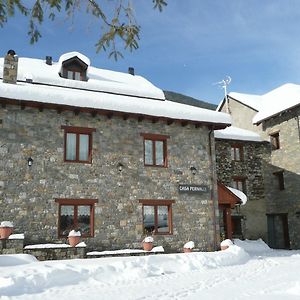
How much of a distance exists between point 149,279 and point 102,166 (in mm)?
5736

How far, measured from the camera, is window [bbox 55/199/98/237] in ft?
45.8

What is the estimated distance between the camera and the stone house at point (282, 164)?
2142 centimetres

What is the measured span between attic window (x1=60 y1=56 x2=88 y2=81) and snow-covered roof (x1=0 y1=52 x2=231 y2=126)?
0.70 ft

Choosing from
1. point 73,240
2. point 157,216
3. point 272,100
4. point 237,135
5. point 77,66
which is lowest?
point 73,240

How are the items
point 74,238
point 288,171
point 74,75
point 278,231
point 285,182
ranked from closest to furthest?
1. point 74,238
2. point 74,75
3. point 288,171
4. point 285,182
5. point 278,231

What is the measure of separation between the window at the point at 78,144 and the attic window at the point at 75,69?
14.3 feet

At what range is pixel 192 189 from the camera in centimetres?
1609

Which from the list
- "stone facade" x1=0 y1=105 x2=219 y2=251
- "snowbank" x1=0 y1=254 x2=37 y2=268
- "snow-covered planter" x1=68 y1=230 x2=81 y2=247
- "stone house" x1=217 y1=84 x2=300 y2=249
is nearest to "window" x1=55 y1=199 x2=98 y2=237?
"stone facade" x1=0 y1=105 x2=219 y2=251

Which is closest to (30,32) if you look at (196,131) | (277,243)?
(196,131)

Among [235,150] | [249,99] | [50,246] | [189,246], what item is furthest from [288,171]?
[50,246]

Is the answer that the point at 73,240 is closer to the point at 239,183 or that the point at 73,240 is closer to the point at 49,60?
the point at 49,60

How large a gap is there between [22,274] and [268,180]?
1729 centimetres

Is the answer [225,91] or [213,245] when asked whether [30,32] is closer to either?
[213,245]

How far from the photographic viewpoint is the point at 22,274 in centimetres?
910
